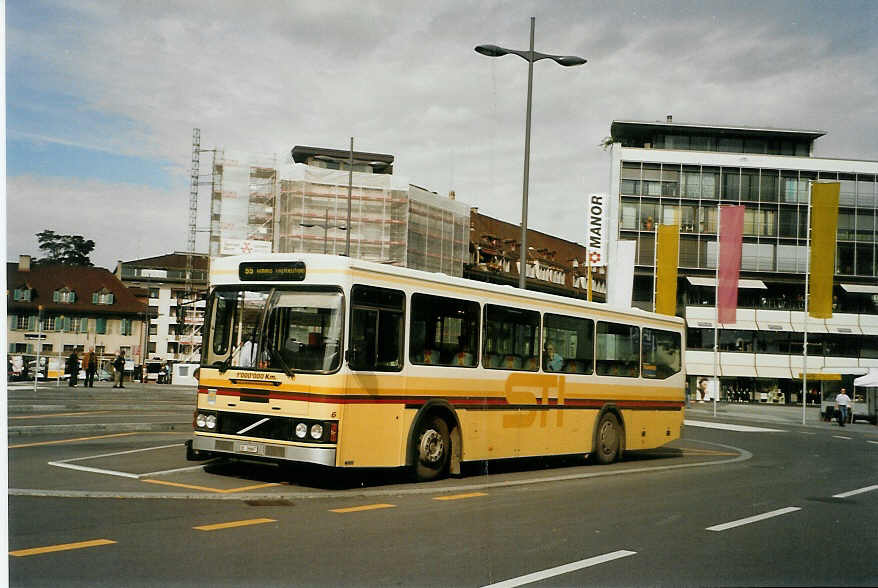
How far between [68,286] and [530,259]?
139 feet

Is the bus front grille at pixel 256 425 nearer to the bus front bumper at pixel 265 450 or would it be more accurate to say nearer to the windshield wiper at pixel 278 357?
the bus front bumper at pixel 265 450

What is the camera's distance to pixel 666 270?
139 feet

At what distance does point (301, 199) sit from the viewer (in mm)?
47375

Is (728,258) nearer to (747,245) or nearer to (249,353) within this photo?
(747,245)

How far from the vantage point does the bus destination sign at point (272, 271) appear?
40.0ft

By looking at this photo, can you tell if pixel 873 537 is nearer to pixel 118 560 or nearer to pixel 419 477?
pixel 419 477

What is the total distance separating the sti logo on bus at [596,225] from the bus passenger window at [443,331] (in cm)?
2902

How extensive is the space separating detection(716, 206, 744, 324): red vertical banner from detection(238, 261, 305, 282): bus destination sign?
32527mm

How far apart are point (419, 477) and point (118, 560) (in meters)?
6.13

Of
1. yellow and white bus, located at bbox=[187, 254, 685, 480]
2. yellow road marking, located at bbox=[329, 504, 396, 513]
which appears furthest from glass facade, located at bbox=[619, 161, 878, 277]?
yellow road marking, located at bbox=[329, 504, 396, 513]

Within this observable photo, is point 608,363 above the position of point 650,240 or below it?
below

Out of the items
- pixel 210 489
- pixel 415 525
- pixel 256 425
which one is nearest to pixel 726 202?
pixel 256 425

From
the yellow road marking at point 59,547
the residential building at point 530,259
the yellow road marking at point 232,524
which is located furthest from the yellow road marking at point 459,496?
the residential building at point 530,259

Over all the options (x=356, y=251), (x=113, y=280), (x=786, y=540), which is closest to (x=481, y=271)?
(x=356, y=251)
